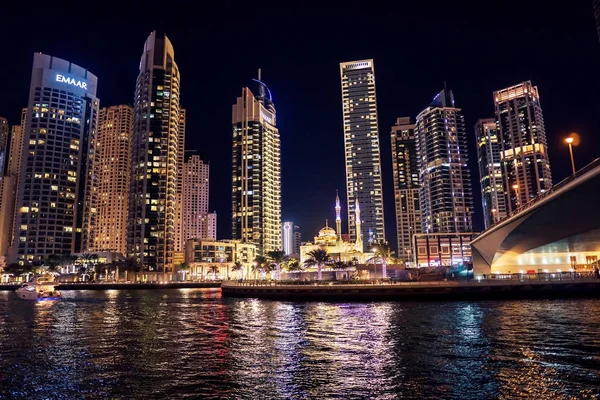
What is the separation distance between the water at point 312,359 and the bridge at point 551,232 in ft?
44.8

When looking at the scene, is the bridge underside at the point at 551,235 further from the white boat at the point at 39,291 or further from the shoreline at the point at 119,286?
the shoreline at the point at 119,286

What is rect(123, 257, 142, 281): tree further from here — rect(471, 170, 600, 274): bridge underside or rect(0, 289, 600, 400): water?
rect(0, 289, 600, 400): water

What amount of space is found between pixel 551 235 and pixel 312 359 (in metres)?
60.3

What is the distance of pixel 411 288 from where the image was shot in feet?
242

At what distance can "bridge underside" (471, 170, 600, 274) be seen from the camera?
1975 inches

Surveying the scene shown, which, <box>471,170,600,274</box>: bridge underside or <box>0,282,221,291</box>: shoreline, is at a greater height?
<box>471,170,600,274</box>: bridge underside

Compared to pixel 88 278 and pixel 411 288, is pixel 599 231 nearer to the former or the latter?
pixel 411 288

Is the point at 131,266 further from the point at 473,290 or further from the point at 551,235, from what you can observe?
the point at 551,235

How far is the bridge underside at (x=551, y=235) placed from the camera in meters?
50.2

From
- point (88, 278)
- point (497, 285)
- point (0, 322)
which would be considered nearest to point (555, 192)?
point (497, 285)

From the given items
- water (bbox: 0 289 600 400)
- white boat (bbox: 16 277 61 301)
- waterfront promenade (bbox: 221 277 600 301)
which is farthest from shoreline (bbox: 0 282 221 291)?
water (bbox: 0 289 600 400)

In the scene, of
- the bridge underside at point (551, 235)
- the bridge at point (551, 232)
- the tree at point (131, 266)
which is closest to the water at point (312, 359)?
the bridge underside at point (551, 235)

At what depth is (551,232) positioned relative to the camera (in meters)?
68.9

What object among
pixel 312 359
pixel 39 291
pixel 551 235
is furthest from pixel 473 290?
pixel 39 291
